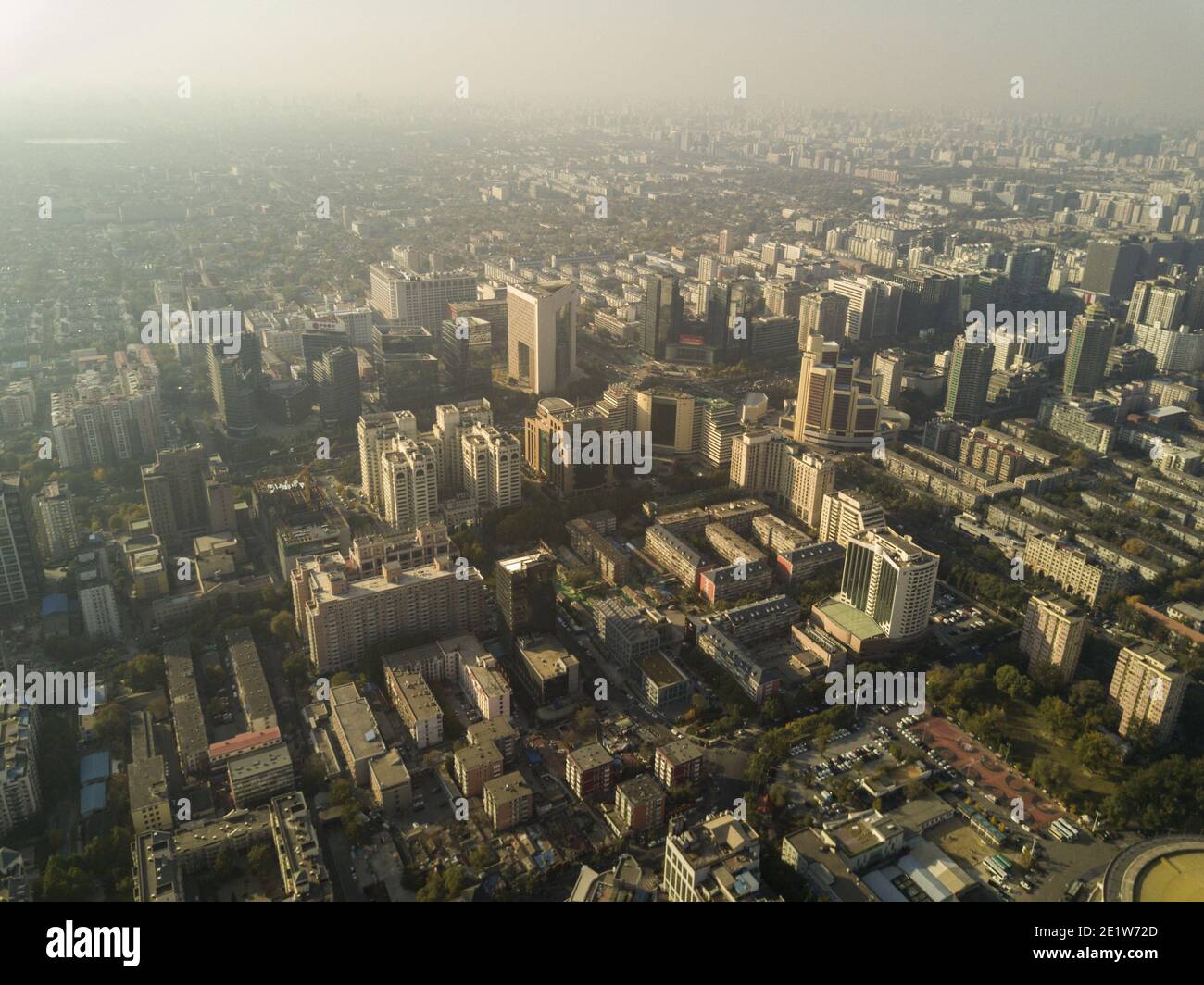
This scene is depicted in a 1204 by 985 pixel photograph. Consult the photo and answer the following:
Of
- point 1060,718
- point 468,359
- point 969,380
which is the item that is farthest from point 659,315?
point 1060,718

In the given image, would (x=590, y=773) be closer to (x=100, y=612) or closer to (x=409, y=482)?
(x=409, y=482)

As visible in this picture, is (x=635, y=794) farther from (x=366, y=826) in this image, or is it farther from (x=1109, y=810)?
(x=1109, y=810)

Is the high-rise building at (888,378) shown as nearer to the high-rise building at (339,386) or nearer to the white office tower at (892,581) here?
the white office tower at (892,581)

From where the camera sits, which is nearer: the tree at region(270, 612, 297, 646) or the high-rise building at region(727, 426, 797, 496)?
the tree at region(270, 612, 297, 646)

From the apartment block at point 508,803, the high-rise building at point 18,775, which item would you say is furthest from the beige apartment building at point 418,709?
the high-rise building at point 18,775

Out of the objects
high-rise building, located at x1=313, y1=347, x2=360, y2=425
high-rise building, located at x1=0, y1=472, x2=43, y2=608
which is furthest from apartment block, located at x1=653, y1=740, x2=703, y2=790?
high-rise building, located at x1=313, y1=347, x2=360, y2=425

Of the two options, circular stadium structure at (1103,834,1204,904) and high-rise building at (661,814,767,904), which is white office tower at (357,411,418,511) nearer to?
high-rise building at (661,814,767,904)
